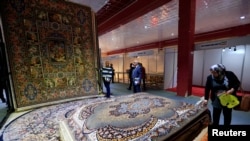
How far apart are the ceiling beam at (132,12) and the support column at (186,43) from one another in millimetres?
738

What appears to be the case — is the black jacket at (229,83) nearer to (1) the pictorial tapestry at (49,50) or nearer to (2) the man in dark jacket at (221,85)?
(2) the man in dark jacket at (221,85)

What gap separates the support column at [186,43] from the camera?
14.2 feet

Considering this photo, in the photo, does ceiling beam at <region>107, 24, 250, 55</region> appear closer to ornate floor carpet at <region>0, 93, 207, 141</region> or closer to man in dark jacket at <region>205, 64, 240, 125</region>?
man in dark jacket at <region>205, 64, 240, 125</region>

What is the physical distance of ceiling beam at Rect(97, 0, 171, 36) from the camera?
4506 mm

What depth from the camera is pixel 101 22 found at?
7.40 meters

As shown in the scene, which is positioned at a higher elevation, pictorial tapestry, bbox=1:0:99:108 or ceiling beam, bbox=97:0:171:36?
ceiling beam, bbox=97:0:171:36

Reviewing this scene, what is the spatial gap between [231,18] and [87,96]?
6913 millimetres

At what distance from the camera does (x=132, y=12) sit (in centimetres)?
525

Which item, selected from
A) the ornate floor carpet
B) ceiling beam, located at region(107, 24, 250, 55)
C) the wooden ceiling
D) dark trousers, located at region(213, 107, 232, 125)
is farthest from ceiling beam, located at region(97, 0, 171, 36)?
ceiling beam, located at region(107, 24, 250, 55)

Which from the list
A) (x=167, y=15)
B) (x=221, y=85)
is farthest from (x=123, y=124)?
(x=167, y=15)

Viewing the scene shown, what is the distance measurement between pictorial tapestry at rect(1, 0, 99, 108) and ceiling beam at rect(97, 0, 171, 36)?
1.72 metres

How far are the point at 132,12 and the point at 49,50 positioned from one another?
3414 mm

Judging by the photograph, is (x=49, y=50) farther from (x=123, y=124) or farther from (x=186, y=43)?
(x=186, y=43)

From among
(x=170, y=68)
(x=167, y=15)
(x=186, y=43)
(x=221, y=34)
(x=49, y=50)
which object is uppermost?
(x=167, y=15)
